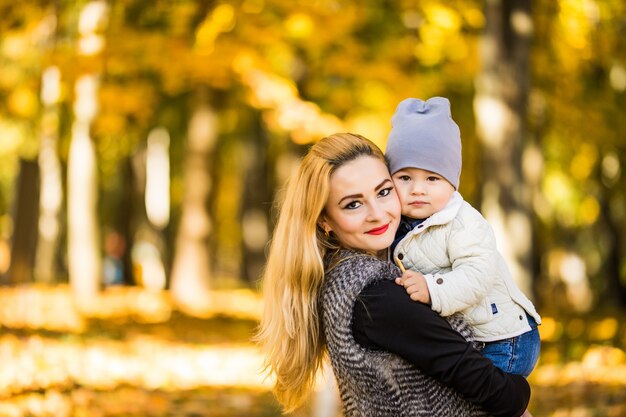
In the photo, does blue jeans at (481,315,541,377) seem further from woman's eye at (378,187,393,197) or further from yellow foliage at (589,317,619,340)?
yellow foliage at (589,317,619,340)

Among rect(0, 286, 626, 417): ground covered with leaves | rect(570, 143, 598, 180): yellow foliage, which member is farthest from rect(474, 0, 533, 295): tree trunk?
rect(570, 143, 598, 180): yellow foliage

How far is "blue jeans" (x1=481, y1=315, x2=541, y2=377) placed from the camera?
3.25 metres

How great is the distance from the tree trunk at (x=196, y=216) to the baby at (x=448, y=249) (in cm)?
1376

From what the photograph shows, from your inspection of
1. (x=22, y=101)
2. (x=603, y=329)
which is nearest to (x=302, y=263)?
(x=603, y=329)

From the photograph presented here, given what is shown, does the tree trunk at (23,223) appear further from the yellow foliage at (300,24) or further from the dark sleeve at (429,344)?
the dark sleeve at (429,344)

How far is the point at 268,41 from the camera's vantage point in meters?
13.3

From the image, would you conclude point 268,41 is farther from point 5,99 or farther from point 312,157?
point 312,157

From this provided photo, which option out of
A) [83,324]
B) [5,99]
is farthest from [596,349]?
[5,99]

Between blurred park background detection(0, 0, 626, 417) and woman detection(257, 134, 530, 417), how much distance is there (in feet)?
9.22

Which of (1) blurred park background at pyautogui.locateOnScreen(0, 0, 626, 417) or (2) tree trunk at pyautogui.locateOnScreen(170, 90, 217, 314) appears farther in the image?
(2) tree trunk at pyautogui.locateOnScreen(170, 90, 217, 314)

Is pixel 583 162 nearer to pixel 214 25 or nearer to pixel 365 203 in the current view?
pixel 214 25

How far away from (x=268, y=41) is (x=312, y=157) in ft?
33.2

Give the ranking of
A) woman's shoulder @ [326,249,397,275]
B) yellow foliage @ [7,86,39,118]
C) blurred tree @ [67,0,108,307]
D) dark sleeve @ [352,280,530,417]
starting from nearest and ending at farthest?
dark sleeve @ [352,280,530,417]
woman's shoulder @ [326,249,397,275]
blurred tree @ [67,0,108,307]
yellow foliage @ [7,86,39,118]

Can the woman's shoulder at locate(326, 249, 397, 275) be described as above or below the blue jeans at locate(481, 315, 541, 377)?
above
